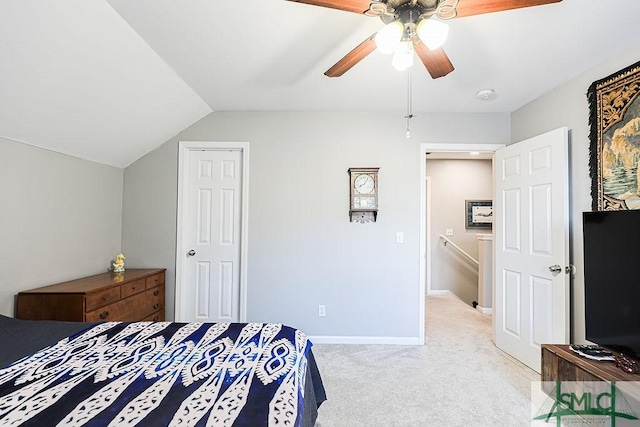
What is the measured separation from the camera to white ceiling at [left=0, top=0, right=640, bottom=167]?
5.41 feet

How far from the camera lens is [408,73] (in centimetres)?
236

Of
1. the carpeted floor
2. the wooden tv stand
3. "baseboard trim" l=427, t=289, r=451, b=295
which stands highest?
the wooden tv stand

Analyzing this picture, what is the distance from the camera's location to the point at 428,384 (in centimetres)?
229

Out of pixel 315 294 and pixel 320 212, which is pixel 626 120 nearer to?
pixel 320 212

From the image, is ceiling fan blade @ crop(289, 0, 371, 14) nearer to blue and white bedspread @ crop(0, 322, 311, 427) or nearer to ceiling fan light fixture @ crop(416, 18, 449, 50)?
ceiling fan light fixture @ crop(416, 18, 449, 50)

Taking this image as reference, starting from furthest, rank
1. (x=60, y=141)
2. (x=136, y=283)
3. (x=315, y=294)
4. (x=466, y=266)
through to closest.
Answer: (x=466, y=266) → (x=315, y=294) → (x=136, y=283) → (x=60, y=141)

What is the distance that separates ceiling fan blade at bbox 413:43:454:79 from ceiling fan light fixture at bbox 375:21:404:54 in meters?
0.22

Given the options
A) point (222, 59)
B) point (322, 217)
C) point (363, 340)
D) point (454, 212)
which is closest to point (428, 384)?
point (363, 340)

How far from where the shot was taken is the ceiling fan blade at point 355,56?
1484 mm

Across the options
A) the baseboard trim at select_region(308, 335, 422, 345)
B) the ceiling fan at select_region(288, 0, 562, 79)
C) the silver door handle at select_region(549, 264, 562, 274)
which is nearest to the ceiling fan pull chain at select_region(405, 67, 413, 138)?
the ceiling fan at select_region(288, 0, 562, 79)

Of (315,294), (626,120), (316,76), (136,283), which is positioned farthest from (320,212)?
(626,120)

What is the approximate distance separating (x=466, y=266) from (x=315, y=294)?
3.22 meters

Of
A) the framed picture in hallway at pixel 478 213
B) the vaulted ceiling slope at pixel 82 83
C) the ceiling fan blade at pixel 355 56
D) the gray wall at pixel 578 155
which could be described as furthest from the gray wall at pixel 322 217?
the framed picture in hallway at pixel 478 213

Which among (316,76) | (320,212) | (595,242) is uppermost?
(316,76)
